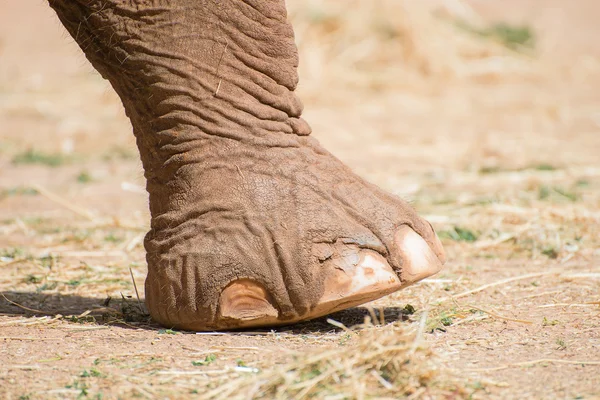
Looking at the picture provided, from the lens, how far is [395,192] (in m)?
4.57

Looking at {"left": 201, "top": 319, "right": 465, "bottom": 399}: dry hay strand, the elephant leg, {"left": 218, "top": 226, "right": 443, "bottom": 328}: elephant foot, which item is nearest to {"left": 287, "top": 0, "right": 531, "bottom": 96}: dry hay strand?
the elephant leg

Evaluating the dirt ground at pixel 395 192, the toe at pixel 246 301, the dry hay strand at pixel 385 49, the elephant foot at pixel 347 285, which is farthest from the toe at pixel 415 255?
the dry hay strand at pixel 385 49

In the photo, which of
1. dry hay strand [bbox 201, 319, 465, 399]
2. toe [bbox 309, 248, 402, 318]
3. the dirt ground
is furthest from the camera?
toe [bbox 309, 248, 402, 318]

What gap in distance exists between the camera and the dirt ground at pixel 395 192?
6.13ft

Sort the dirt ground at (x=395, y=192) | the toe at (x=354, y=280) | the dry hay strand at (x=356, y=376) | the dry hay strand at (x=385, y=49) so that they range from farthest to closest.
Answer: the dry hay strand at (x=385, y=49), the toe at (x=354, y=280), the dirt ground at (x=395, y=192), the dry hay strand at (x=356, y=376)

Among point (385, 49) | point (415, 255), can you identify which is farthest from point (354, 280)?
point (385, 49)

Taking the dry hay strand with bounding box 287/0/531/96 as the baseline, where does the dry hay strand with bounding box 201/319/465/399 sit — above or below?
below

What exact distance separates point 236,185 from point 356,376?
645 mm

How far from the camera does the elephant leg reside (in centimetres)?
213

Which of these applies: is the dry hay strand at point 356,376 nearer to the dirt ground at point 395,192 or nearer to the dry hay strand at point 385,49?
the dirt ground at point 395,192

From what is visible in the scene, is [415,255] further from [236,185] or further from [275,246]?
[236,185]

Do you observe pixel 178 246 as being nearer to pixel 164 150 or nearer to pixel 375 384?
pixel 164 150

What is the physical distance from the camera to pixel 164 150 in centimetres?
224

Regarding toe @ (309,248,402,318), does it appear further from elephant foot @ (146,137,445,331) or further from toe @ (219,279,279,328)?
toe @ (219,279,279,328)
